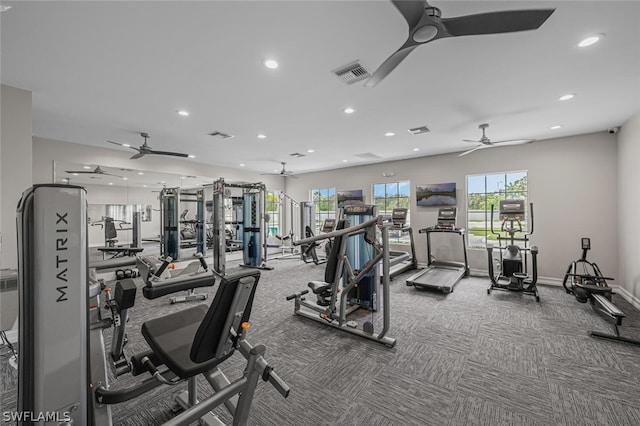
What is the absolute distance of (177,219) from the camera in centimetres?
682

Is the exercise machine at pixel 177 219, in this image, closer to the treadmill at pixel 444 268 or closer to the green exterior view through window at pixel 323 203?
the green exterior view through window at pixel 323 203

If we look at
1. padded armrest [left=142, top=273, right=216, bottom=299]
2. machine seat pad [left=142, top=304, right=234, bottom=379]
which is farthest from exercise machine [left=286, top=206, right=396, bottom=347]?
machine seat pad [left=142, top=304, right=234, bottom=379]

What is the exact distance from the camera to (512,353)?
2.63 m

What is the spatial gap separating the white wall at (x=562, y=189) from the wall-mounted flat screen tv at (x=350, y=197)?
2467 millimetres

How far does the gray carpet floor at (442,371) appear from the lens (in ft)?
6.07

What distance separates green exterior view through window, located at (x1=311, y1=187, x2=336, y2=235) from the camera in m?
9.15

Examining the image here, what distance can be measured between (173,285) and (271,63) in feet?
7.22

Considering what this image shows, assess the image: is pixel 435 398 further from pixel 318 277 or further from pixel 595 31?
pixel 318 277

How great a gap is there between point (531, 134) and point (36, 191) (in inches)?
263

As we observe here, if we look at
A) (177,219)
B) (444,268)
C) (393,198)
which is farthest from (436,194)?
(177,219)

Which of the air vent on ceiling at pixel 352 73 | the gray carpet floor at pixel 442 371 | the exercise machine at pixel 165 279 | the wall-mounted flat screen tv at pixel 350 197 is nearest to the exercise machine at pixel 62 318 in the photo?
the exercise machine at pixel 165 279

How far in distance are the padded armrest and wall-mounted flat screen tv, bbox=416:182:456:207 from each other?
620 centimetres

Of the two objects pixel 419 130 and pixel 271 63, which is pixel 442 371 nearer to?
pixel 271 63

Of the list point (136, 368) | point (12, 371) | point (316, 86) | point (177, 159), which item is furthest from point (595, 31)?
point (177, 159)
